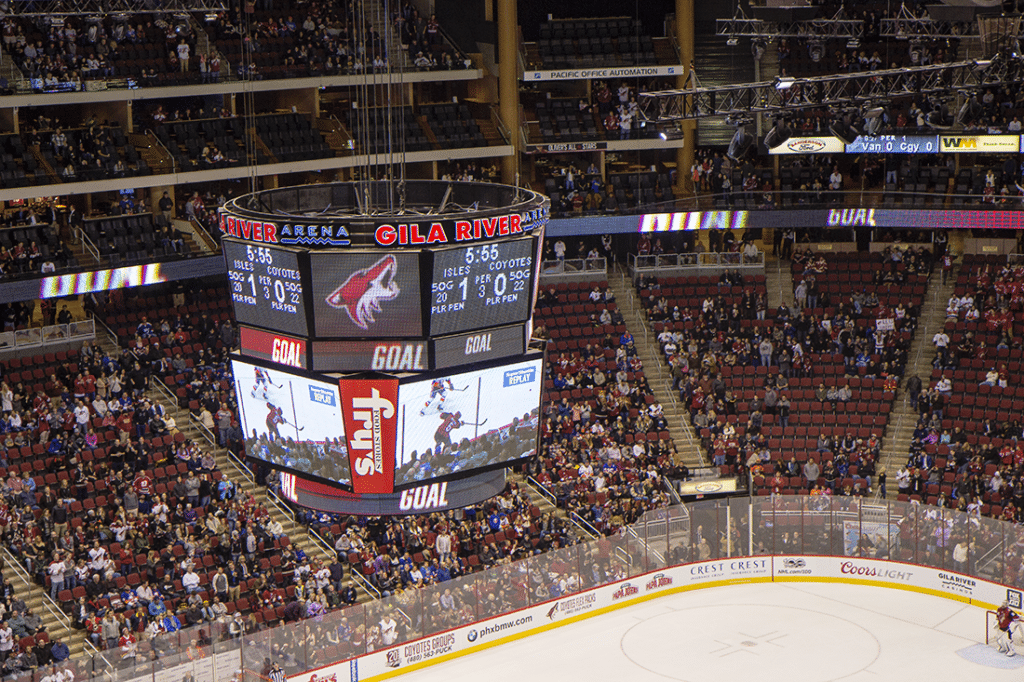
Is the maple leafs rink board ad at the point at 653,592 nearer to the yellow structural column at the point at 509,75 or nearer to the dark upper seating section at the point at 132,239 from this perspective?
the dark upper seating section at the point at 132,239

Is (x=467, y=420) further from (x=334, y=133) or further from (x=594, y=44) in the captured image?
(x=594, y=44)

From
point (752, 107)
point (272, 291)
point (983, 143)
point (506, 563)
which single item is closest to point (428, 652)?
point (506, 563)

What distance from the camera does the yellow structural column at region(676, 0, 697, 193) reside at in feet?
136

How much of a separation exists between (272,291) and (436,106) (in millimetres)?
23136

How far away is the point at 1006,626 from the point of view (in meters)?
25.9

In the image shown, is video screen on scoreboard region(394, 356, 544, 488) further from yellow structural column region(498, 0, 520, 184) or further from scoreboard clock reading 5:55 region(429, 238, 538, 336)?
yellow structural column region(498, 0, 520, 184)

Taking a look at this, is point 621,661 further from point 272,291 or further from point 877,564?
point 272,291

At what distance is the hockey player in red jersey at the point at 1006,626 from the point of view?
25859mm

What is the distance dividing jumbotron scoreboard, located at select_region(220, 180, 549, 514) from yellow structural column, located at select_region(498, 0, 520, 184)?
21.0m

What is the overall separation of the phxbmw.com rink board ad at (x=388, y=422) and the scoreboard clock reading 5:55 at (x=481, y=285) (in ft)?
2.45

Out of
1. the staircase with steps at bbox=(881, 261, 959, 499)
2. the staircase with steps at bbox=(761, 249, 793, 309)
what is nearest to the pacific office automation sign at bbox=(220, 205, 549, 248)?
the staircase with steps at bbox=(881, 261, 959, 499)

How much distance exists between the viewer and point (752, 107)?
26047 mm

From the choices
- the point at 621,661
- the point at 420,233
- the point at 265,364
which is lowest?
the point at 621,661

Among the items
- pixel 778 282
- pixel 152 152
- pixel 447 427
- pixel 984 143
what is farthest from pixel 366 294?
pixel 984 143
